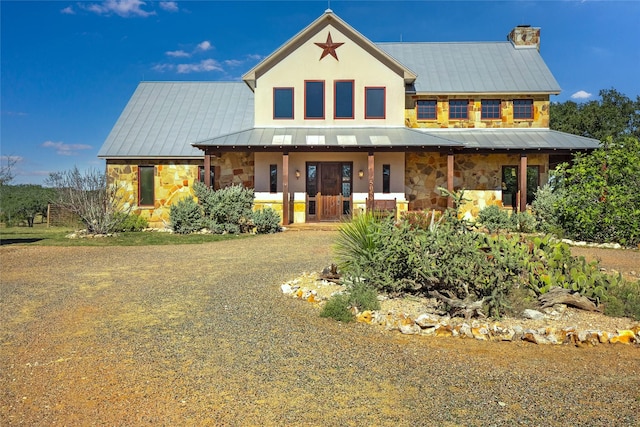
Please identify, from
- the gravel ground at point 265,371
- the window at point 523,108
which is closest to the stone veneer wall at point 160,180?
the window at point 523,108

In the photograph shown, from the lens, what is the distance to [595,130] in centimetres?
3706

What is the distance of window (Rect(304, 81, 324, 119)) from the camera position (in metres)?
20.4

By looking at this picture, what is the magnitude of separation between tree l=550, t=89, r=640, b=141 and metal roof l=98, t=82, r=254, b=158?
25.9 meters

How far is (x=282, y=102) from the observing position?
2058 centimetres

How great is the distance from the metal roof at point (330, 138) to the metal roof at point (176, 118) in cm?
330

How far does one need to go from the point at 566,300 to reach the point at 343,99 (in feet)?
50.8

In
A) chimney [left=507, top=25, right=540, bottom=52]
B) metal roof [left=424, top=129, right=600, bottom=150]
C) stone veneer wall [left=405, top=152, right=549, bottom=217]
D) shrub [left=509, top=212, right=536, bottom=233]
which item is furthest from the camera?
chimney [left=507, top=25, right=540, bottom=52]

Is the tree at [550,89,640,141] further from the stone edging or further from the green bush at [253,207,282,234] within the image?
the stone edging

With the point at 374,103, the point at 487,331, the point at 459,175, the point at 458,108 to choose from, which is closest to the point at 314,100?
the point at 374,103

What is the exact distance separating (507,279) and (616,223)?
9.22 meters

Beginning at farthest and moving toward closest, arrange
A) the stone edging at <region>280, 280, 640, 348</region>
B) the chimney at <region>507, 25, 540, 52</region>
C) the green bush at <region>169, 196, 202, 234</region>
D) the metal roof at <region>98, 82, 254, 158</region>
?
the chimney at <region>507, 25, 540, 52</region>, the metal roof at <region>98, 82, 254, 158</region>, the green bush at <region>169, 196, 202, 234</region>, the stone edging at <region>280, 280, 640, 348</region>

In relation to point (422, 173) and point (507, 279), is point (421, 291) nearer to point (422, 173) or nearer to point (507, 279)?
point (507, 279)

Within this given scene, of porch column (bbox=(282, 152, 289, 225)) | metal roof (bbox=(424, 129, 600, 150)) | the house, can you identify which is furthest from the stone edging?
metal roof (bbox=(424, 129, 600, 150))

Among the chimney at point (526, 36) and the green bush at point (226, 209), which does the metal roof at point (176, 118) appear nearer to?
the green bush at point (226, 209)
